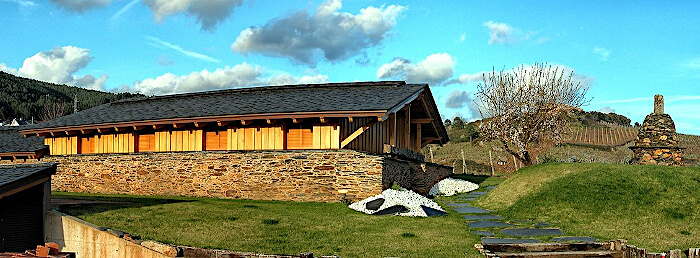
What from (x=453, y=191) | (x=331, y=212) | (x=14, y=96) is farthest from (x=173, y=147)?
(x=14, y=96)

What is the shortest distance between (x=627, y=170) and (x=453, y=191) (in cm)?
863

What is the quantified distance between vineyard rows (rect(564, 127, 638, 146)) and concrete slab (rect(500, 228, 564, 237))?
43194 mm

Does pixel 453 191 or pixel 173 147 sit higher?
pixel 173 147

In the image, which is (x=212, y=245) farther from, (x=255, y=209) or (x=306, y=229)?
(x=255, y=209)

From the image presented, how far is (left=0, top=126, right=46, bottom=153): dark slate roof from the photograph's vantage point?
96.6 ft

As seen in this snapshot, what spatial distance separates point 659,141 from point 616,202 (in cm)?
1303

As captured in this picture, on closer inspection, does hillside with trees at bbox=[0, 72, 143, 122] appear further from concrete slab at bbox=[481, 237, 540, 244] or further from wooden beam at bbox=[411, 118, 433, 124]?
concrete slab at bbox=[481, 237, 540, 244]

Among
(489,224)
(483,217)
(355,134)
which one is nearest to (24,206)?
(355,134)

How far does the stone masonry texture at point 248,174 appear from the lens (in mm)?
19703

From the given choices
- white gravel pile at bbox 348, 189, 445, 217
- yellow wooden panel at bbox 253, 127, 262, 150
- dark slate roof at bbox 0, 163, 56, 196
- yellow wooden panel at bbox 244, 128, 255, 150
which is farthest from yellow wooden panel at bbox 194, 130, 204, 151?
dark slate roof at bbox 0, 163, 56, 196

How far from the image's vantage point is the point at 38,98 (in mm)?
89938

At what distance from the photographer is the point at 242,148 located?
2177 centimetres

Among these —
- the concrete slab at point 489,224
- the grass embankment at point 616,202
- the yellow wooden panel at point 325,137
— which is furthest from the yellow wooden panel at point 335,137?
the grass embankment at point 616,202

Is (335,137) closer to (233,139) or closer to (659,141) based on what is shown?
(233,139)
